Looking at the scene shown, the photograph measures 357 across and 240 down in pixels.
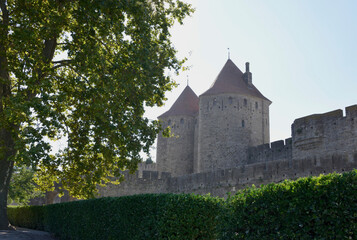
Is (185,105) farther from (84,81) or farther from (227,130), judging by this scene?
(84,81)

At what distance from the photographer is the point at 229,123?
30203mm

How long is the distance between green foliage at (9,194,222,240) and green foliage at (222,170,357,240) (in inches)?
61.6

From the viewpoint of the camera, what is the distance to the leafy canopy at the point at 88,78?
1155 cm

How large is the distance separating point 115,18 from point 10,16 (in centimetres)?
410

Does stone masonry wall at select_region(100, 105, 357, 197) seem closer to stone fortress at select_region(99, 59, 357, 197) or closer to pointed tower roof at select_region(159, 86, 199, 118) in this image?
stone fortress at select_region(99, 59, 357, 197)

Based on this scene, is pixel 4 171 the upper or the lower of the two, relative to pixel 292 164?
lower

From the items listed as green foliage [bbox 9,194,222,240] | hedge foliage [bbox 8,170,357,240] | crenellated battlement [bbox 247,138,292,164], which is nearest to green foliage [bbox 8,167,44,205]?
green foliage [bbox 9,194,222,240]

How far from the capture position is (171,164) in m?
35.2

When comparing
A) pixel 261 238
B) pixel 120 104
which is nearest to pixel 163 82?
pixel 120 104

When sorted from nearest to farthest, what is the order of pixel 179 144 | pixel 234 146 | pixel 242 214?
1. pixel 242 214
2. pixel 234 146
3. pixel 179 144

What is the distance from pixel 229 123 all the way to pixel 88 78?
61.7ft

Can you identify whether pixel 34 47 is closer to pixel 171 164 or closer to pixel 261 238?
pixel 261 238

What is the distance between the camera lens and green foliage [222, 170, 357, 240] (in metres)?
5.08

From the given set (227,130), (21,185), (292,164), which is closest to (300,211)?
(292,164)
